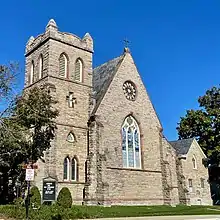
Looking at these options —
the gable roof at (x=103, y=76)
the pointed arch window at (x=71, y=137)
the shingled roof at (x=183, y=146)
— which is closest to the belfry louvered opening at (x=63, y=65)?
the gable roof at (x=103, y=76)

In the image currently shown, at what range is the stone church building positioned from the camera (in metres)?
29.3

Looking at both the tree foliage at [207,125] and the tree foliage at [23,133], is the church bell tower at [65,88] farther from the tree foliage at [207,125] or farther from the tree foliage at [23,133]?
the tree foliage at [207,125]

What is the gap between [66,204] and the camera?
2484 cm

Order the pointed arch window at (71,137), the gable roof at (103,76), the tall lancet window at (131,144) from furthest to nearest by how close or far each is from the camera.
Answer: the gable roof at (103,76) < the tall lancet window at (131,144) < the pointed arch window at (71,137)

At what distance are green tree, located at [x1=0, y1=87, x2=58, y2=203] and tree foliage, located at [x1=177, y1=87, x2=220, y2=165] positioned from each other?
28.6m

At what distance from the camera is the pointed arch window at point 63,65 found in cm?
3188

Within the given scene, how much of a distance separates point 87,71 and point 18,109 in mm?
10034

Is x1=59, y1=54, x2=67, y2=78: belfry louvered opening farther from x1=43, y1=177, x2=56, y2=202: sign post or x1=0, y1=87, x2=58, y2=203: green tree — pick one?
x1=43, y1=177, x2=56, y2=202: sign post

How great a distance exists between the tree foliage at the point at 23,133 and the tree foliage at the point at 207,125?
1125 inches

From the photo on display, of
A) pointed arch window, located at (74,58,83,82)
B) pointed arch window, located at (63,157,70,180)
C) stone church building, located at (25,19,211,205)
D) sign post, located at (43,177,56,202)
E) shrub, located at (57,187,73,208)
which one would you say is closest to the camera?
sign post, located at (43,177,56,202)

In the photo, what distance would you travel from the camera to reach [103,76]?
120 ft

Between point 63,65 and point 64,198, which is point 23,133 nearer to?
point 64,198

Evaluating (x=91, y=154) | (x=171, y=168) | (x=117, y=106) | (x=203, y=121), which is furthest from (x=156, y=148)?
(x=203, y=121)

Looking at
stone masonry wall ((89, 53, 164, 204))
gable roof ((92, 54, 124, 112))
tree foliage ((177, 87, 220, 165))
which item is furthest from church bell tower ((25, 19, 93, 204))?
tree foliage ((177, 87, 220, 165))
